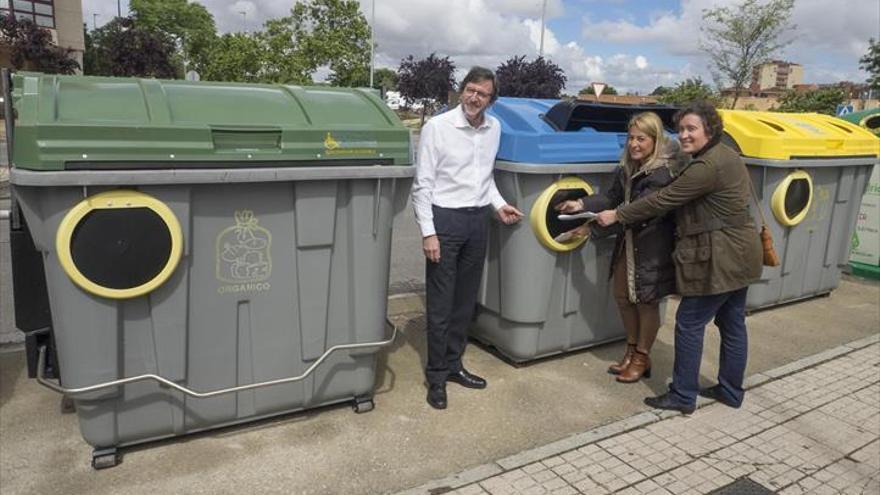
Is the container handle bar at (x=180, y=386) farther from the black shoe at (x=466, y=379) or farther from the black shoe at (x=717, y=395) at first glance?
the black shoe at (x=717, y=395)

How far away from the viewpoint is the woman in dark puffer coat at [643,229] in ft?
11.0

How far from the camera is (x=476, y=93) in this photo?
123 inches

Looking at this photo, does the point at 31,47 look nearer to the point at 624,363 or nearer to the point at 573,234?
the point at 573,234

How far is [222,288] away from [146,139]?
Result: 2.26ft

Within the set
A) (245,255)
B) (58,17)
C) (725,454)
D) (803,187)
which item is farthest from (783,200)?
(58,17)

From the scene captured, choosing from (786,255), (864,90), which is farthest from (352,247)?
(864,90)

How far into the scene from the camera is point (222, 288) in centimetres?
269

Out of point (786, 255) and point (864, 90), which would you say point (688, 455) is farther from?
point (864, 90)

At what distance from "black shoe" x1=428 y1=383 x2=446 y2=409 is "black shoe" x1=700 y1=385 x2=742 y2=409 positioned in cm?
152

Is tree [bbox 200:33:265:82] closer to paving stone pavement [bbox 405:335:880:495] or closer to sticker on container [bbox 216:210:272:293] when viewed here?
sticker on container [bbox 216:210:272:293]

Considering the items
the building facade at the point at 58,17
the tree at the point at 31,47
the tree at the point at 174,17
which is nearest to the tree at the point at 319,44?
the tree at the point at 31,47

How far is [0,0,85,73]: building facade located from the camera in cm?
2848

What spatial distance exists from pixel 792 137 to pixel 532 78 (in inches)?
1104

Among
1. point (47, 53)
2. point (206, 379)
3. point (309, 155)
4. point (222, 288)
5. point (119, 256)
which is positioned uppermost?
point (47, 53)
